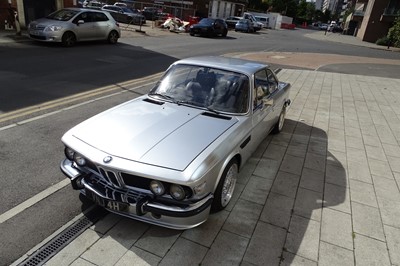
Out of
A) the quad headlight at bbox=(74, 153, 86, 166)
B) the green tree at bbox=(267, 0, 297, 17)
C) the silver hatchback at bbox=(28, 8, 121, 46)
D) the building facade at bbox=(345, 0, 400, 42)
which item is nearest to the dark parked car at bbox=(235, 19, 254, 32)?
the building facade at bbox=(345, 0, 400, 42)

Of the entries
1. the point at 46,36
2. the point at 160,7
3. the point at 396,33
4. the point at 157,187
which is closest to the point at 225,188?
the point at 157,187

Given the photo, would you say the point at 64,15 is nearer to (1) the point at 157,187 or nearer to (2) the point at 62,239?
(2) the point at 62,239

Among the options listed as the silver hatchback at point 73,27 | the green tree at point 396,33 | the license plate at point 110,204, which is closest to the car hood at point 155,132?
the license plate at point 110,204

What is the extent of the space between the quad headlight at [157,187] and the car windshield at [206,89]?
149 centimetres

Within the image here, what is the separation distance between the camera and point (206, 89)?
14.4ft

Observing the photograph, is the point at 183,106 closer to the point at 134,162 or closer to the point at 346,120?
the point at 134,162

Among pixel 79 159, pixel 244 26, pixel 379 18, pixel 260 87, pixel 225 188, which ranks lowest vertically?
pixel 244 26

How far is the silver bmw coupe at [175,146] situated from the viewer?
303cm

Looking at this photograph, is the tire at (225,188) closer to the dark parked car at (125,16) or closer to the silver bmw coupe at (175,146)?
the silver bmw coupe at (175,146)

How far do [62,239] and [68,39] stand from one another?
511 inches

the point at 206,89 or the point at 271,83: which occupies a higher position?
the point at 206,89

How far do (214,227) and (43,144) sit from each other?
3186mm

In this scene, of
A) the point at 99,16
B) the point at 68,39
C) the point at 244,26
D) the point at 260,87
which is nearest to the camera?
the point at 260,87

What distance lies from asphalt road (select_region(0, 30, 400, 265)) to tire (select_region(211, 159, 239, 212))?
156 cm
